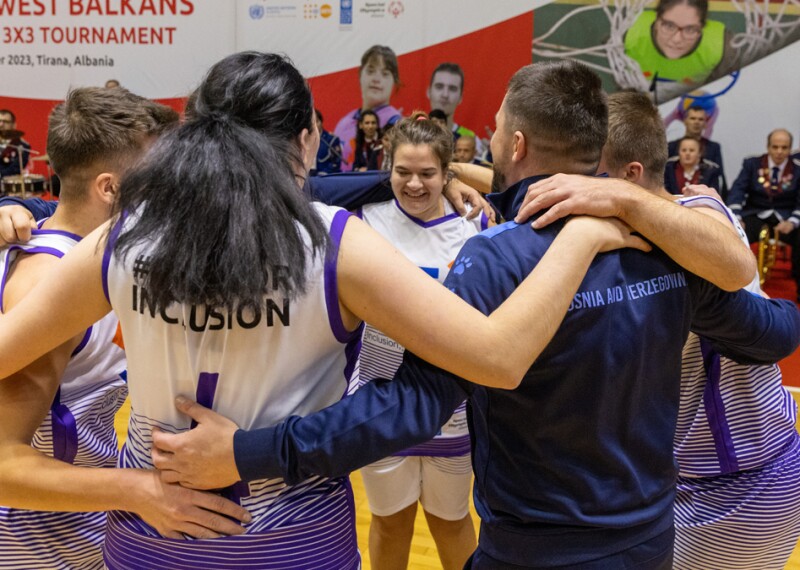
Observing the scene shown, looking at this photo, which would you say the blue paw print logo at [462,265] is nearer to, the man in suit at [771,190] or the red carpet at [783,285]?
the red carpet at [783,285]

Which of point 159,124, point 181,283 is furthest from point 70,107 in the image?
point 181,283

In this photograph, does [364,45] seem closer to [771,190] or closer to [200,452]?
[771,190]

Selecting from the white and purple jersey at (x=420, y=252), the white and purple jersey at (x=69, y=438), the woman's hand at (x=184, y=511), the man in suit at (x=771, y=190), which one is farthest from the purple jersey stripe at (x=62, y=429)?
the man in suit at (x=771, y=190)

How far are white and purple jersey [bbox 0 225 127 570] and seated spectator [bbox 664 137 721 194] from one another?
7928mm

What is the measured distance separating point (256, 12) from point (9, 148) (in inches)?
152

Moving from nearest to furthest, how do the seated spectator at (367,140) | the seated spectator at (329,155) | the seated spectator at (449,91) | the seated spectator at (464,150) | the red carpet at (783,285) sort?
the red carpet at (783,285) → the seated spectator at (464,150) → the seated spectator at (367,140) → the seated spectator at (449,91) → the seated spectator at (329,155)

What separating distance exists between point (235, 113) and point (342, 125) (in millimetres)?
9566

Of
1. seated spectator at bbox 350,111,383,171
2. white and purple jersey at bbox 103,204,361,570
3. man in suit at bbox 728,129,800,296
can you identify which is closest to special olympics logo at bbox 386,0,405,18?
seated spectator at bbox 350,111,383,171

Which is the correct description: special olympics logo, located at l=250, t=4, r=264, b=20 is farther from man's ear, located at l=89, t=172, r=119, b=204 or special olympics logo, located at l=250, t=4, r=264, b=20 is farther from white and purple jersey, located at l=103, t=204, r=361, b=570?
white and purple jersey, located at l=103, t=204, r=361, b=570

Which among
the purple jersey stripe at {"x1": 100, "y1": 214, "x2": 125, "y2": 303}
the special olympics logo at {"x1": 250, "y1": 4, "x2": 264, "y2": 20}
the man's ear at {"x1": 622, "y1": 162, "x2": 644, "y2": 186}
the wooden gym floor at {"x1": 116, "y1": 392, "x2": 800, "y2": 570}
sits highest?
the special olympics logo at {"x1": 250, "y1": 4, "x2": 264, "y2": 20}

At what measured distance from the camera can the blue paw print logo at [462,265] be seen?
151cm

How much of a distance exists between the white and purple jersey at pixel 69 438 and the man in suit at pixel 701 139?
8460mm

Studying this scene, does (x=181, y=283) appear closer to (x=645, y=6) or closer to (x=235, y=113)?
(x=235, y=113)

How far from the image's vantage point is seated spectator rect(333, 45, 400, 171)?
34.1ft
